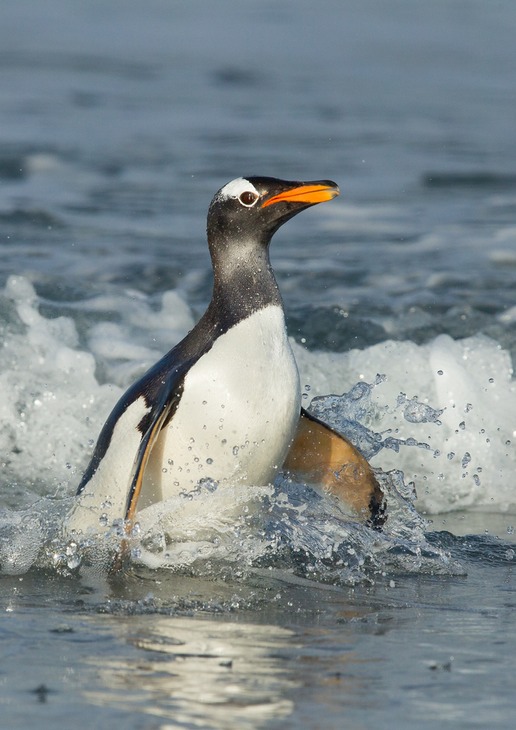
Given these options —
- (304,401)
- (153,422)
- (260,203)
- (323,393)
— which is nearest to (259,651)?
(153,422)

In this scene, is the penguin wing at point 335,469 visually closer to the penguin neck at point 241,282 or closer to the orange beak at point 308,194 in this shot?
the penguin neck at point 241,282

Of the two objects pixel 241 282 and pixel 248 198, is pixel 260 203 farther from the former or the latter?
pixel 241 282

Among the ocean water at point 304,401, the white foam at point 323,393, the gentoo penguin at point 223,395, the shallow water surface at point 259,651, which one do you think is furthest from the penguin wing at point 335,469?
the white foam at point 323,393

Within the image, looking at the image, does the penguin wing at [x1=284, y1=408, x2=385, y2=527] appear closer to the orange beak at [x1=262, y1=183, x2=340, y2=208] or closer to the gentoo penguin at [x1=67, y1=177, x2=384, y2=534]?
the gentoo penguin at [x1=67, y1=177, x2=384, y2=534]

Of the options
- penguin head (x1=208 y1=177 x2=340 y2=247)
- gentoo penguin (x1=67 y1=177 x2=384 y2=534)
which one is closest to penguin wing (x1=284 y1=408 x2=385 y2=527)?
gentoo penguin (x1=67 y1=177 x2=384 y2=534)

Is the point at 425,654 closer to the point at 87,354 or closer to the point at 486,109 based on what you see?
the point at 87,354

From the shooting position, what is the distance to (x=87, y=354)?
7.23 m

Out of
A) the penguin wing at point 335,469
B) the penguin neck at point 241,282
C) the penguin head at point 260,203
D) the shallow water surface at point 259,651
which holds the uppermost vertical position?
the penguin head at point 260,203

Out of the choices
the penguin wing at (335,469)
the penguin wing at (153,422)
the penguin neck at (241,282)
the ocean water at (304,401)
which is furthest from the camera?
the penguin wing at (335,469)

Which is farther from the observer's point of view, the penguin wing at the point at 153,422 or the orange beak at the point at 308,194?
the orange beak at the point at 308,194

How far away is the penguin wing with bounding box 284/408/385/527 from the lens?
4941mm

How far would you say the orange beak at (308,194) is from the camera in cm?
454

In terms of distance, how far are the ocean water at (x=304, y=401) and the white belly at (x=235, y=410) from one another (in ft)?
0.38

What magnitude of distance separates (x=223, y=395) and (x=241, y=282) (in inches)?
17.2
